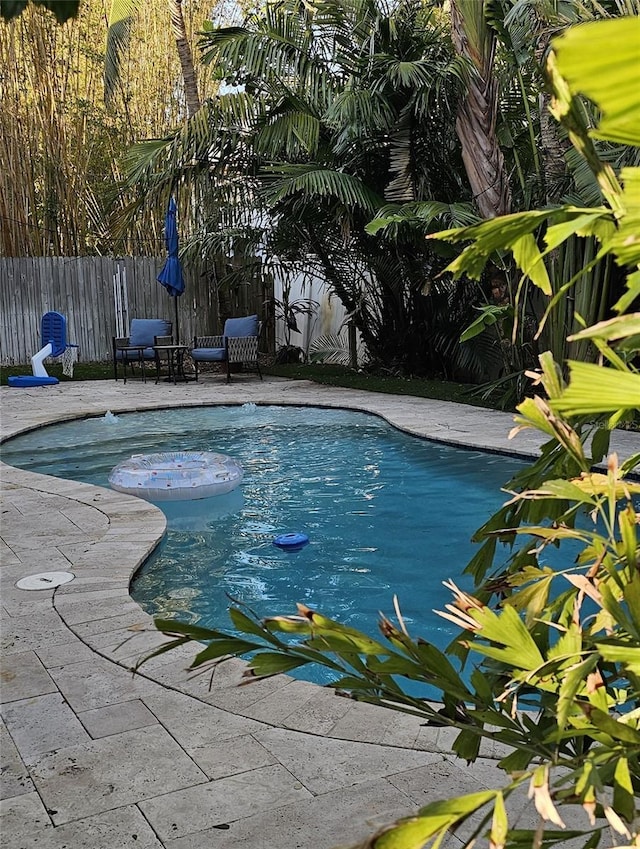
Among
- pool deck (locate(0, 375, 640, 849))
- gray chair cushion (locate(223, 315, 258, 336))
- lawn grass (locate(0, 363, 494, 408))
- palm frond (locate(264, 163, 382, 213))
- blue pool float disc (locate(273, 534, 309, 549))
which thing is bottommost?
blue pool float disc (locate(273, 534, 309, 549))

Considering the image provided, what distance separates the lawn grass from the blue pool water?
137 cm

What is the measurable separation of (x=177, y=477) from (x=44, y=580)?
7.84 ft

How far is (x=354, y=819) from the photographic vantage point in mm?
2055

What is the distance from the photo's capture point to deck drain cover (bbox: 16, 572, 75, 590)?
3.89 metres

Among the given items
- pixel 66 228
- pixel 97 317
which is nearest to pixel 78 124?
pixel 66 228

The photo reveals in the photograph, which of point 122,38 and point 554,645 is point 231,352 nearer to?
point 122,38

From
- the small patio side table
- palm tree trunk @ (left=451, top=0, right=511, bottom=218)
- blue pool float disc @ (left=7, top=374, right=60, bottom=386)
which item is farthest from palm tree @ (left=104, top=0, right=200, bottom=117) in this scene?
palm tree trunk @ (left=451, top=0, right=511, bottom=218)

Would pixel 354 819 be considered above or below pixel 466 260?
below

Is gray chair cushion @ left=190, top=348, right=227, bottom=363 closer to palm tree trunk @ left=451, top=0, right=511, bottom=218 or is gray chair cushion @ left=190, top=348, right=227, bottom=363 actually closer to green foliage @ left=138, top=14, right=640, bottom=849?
palm tree trunk @ left=451, top=0, right=511, bottom=218

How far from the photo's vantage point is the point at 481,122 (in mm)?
8930

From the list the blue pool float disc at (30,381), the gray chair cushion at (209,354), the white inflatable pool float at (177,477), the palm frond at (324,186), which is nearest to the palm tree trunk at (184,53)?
the palm frond at (324,186)

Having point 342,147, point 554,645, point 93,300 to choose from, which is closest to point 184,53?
point 93,300

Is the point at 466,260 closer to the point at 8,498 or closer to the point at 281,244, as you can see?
the point at 8,498

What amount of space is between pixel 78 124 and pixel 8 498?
10686 mm
